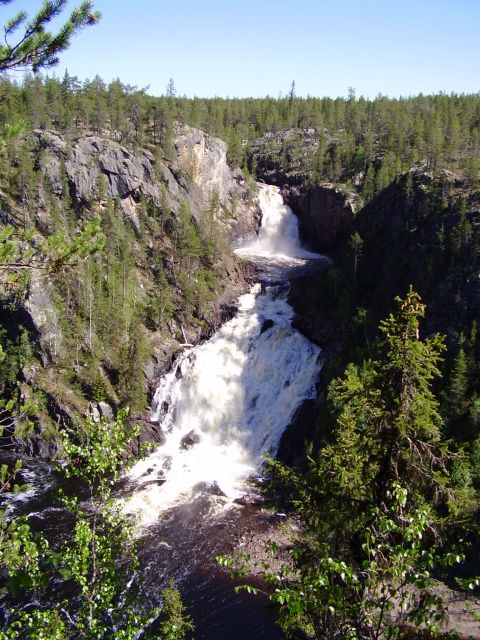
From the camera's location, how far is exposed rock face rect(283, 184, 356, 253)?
2879 inches

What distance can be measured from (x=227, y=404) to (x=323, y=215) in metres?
38.6

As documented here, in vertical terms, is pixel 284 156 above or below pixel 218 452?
above

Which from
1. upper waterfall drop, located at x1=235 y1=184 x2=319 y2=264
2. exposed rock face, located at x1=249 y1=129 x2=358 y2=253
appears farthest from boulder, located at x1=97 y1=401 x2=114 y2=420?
exposed rock face, located at x1=249 y1=129 x2=358 y2=253

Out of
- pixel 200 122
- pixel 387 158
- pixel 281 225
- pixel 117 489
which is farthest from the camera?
pixel 200 122

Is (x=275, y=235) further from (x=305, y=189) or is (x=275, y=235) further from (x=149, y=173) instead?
(x=149, y=173)

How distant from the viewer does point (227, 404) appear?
52094 mm

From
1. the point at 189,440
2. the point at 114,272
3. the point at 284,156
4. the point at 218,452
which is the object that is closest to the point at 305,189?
the point at 284,156

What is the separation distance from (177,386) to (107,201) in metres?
28.2

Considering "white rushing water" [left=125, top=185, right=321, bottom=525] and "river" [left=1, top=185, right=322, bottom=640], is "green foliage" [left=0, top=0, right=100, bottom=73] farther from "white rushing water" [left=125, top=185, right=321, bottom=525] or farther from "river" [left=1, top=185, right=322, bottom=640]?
"white rushing water" [left=125, top=185, right=321, bottom=525]

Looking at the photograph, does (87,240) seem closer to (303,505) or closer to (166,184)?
(303,505)

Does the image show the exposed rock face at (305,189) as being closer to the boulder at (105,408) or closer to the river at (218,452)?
the river at (218,452)

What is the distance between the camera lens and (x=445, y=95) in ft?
402

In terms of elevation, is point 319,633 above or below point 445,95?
below

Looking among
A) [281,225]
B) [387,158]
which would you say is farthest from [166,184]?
[387,158]
